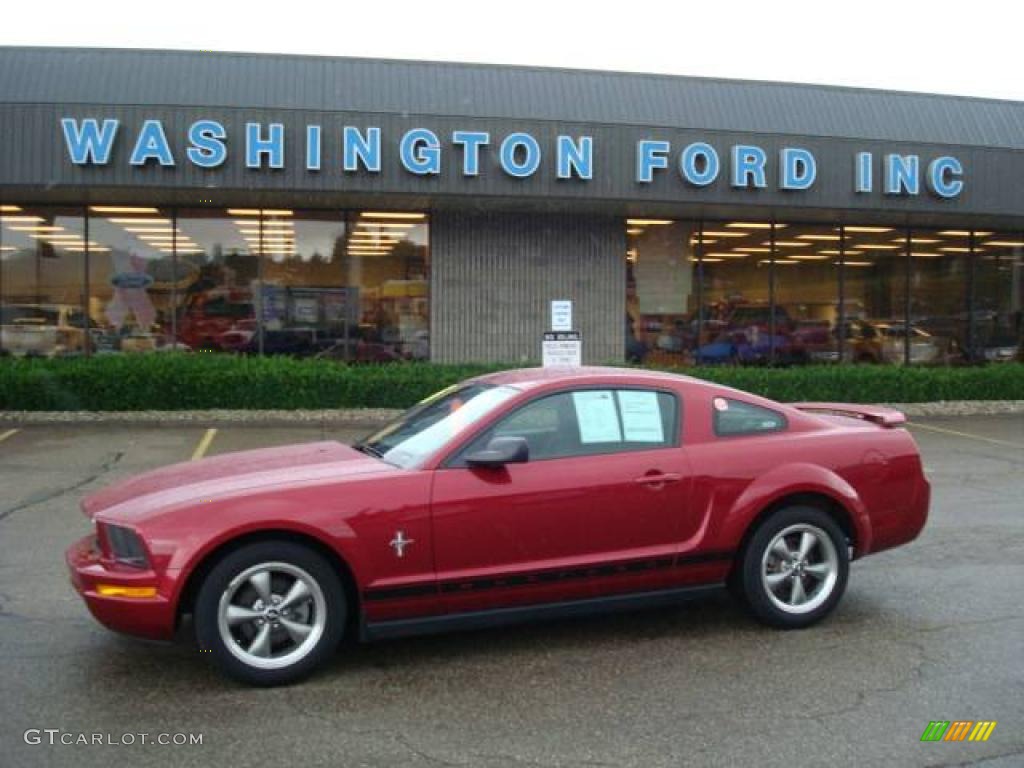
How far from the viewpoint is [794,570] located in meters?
5.32

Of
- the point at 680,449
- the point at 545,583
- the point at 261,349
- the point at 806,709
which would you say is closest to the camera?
the point at 806,709

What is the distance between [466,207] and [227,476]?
12.5 m

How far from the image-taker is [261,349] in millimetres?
17188

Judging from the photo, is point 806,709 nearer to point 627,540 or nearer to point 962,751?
point 962,751

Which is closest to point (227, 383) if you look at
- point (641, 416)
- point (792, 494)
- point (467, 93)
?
point (467, 93)

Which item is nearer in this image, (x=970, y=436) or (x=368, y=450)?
(x=368, y=450)

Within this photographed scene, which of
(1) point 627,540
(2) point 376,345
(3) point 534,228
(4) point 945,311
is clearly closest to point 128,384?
(2) point 376,345

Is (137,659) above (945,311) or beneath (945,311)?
beneath

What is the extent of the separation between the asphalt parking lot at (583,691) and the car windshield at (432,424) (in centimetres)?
100

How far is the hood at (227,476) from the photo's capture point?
4.64m

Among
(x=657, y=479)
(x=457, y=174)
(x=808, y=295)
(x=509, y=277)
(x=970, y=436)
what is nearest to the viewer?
(x=657, y=479)

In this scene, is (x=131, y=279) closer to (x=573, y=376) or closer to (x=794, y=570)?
(x=573, y=376)

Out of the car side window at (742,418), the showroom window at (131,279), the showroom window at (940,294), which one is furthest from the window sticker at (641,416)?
the showroom window at (940,294)

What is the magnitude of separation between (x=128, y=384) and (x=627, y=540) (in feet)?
38.5
